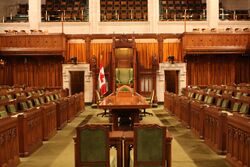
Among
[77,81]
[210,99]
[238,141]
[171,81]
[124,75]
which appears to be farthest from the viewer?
[171,81]

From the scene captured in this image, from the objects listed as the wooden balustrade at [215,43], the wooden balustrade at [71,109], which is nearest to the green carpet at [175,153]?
the wooden balustrade at [71,109]

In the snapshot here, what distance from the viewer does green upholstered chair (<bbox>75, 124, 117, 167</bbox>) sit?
179 inches

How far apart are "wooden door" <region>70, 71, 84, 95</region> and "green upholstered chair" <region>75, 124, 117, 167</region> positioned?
47.5 feet

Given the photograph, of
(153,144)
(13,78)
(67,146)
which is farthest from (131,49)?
(153,144)

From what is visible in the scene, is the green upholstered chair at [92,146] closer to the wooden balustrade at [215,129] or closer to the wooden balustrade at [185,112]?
the wooden balustrade at [215,129]

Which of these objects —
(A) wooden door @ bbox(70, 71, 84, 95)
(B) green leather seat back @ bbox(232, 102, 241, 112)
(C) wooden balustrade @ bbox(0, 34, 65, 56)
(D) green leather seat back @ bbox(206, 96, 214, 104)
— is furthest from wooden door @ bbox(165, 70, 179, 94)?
(B) green leather seat back @ bbox(232, 102, 241, 112)

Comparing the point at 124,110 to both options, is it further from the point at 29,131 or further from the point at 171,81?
the point at 171,81

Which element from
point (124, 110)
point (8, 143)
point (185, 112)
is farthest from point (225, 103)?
point (8, 143)

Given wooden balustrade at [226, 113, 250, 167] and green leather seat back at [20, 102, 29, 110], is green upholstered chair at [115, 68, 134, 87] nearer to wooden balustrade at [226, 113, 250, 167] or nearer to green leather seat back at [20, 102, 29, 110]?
green leather seat back at [20, 102, 29, 110]

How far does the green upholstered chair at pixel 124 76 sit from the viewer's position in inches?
667

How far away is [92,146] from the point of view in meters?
4.59

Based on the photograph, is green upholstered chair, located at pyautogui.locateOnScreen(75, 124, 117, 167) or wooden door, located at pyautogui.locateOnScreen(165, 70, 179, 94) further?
wooden door, located at pyautogui.locateOnScreen(165, 70, 179, 94)

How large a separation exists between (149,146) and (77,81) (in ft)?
48.5

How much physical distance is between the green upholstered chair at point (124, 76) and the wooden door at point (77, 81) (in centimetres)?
265
